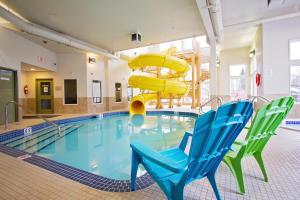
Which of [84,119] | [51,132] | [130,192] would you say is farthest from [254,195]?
[84,119]

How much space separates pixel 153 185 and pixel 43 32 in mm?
5822

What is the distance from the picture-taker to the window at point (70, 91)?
9.46 metres

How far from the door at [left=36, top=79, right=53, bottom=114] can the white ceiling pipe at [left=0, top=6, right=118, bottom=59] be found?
3.06 m

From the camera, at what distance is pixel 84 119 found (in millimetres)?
8078

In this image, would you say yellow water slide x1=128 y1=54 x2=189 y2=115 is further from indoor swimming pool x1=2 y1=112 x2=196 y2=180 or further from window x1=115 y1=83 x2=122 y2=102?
indoor swimming pool x1=2 y1=112 x2=196 y2=180

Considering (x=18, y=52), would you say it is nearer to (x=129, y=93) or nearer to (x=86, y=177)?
(x=86, y=177)

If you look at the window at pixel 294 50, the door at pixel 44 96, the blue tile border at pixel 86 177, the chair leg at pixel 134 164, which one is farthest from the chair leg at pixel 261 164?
the door at pixel 44 96

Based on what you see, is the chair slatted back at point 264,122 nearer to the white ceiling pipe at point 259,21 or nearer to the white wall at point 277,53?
the white wall at point 277,53

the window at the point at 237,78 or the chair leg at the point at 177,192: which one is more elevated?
the window at the point at 237,78

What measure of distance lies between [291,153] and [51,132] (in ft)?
18.9

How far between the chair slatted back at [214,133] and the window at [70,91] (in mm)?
9210

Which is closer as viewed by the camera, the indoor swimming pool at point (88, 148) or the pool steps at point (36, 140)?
the indoor swimming pool at point (88, 148)

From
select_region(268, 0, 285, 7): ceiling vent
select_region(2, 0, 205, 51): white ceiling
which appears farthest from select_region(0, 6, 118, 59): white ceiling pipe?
select_region(268, 0, 285, 7): ceiling vent

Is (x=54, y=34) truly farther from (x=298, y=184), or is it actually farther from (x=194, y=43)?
(x=194, y=43)
